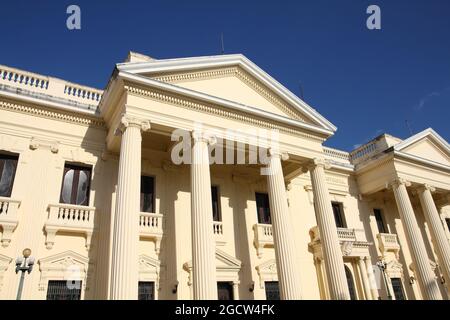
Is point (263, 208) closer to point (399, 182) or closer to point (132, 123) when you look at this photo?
point (399, 182)

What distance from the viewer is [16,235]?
1032 cm

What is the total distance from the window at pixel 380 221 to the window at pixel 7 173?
1754 centimetres

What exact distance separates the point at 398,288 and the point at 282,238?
955 centimetres

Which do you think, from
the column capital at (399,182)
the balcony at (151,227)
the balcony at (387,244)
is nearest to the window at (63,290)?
the balcony at (151,227)

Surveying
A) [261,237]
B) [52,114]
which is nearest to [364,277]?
[261,237]

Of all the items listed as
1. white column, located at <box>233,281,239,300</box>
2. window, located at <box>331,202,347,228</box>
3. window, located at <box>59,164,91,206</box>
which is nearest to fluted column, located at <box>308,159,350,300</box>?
white column, located at <box>233,281,239,300</box>

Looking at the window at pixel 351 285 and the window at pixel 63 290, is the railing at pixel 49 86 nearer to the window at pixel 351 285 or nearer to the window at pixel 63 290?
the window at pixel 63 290

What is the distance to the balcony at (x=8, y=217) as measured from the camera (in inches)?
398

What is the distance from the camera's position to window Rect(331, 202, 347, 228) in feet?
58.6

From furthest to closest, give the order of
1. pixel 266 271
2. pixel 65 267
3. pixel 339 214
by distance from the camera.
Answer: pixel 339 214, pixel 266 271, pixel 65 267

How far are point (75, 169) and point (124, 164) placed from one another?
3302 millimetres

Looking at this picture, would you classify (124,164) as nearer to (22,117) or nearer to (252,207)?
(22,117)

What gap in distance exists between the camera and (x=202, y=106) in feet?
40.1
